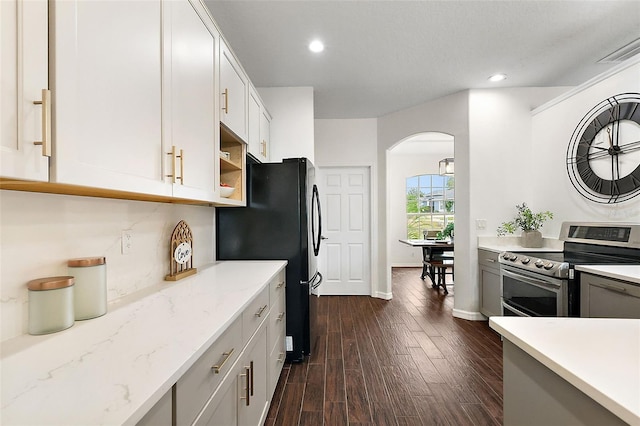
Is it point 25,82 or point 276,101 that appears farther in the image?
point 276,101

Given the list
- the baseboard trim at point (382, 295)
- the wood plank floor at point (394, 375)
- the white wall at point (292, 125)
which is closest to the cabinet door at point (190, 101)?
the wood plank floor at point (394, 375)

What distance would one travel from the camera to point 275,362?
2.05 metres

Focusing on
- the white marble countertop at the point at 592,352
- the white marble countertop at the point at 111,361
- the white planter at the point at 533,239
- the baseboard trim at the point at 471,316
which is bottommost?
the baseboard trim at the point at 471,316

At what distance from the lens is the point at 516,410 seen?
91 cm

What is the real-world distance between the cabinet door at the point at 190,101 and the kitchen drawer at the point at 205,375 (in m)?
0.67

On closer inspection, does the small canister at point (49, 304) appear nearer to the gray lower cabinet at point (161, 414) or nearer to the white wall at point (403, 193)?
the gray lower cabinet at point (161, 414)

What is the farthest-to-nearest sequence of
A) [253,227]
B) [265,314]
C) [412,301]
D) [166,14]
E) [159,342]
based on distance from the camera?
1. [412,301]
2. [253,227]
3. [265,314]
4. [166,14]
5. [159,342]

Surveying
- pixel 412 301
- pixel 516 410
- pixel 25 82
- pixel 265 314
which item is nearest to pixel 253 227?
pixel 265 314

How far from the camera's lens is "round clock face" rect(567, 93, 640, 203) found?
2455 mm

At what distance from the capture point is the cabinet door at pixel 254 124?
2.56 meters

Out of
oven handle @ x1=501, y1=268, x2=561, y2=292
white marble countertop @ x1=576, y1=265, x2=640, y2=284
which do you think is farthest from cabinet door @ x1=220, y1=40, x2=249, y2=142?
oven handle @ x1=501, y1=268, x2=561, y2=292

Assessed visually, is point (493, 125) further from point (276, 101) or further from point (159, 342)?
point (159, 342)

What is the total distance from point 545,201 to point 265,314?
3.44 metres

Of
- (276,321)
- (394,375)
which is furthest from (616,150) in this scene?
(276,321)
